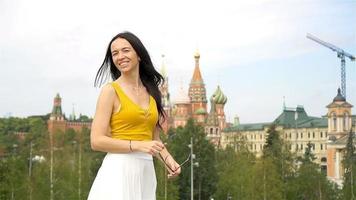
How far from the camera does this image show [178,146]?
49.4 m

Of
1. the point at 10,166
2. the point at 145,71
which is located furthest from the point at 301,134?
the point at 145,71

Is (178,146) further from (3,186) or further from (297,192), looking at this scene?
(3,186)

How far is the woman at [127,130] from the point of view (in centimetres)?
354

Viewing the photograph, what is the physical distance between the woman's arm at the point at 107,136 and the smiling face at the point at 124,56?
124 mm

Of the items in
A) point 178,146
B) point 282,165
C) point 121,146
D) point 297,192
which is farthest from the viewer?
point 178,146

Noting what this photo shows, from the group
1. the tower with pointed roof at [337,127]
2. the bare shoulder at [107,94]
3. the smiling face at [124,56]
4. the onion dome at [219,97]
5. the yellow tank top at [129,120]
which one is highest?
the onion dome at [219,97]

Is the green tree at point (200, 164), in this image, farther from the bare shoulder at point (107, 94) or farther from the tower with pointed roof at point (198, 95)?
the tower with pointed roof at point (198, 95)

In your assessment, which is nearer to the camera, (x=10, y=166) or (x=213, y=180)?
(x=10, y=166)

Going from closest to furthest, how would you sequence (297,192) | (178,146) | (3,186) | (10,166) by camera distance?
1. (3,186)
2. (10,166)
3. (297,192)
4. (178,146)

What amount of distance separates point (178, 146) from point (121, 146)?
45.9 metres

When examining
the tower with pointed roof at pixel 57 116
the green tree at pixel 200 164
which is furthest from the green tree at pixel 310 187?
the tower with pointed roof at pixel 57 116

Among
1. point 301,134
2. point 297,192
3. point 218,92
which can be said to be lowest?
point 297,192

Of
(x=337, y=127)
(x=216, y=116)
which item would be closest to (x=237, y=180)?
(x=337, y=127)

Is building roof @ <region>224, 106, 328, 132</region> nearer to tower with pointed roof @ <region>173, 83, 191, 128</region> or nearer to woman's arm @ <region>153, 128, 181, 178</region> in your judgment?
tower with pointed roof @ <region>173, 83, 191, 128</region>
